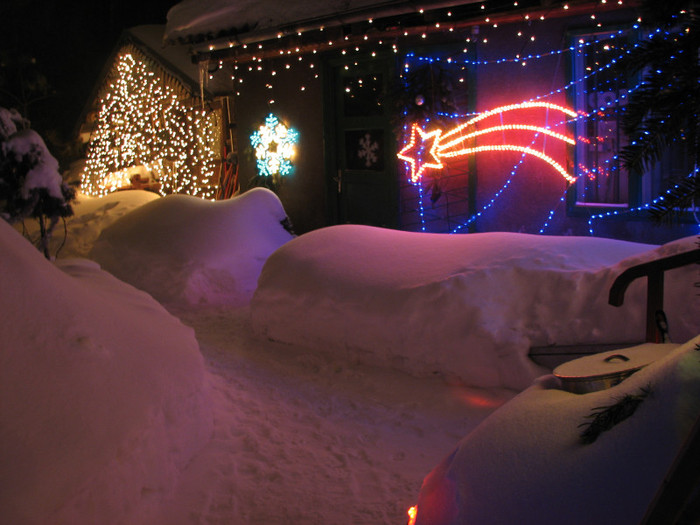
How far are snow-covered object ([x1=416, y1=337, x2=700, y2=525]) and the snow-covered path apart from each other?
116cm

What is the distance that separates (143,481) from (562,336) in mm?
2948

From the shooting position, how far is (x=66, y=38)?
23.4 metres

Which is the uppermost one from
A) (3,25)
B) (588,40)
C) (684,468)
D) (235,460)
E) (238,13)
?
(3,25)

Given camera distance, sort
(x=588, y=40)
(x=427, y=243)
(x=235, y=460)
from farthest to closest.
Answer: (x=588, y=40)
(x=427, y=243)
(x=235, y=460)

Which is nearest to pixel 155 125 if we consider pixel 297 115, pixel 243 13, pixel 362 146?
pixel 243 13

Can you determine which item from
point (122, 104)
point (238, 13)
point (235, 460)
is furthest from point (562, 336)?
point (122, 104)

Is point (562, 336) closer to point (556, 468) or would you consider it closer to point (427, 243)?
point (427, 243)

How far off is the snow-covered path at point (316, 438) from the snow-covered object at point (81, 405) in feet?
0.87

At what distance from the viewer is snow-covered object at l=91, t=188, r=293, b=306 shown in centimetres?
792

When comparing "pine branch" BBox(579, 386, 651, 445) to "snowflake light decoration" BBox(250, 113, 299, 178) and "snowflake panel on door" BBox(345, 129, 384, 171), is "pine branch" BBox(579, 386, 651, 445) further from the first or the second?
"snowflake light decoration" BBox(250, 113, 299, 178)

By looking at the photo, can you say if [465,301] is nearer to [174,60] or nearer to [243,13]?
[243,13]

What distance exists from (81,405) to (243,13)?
876 centimetres

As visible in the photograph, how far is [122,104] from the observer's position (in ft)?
54.5

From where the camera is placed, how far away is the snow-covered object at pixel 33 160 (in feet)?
22.2
